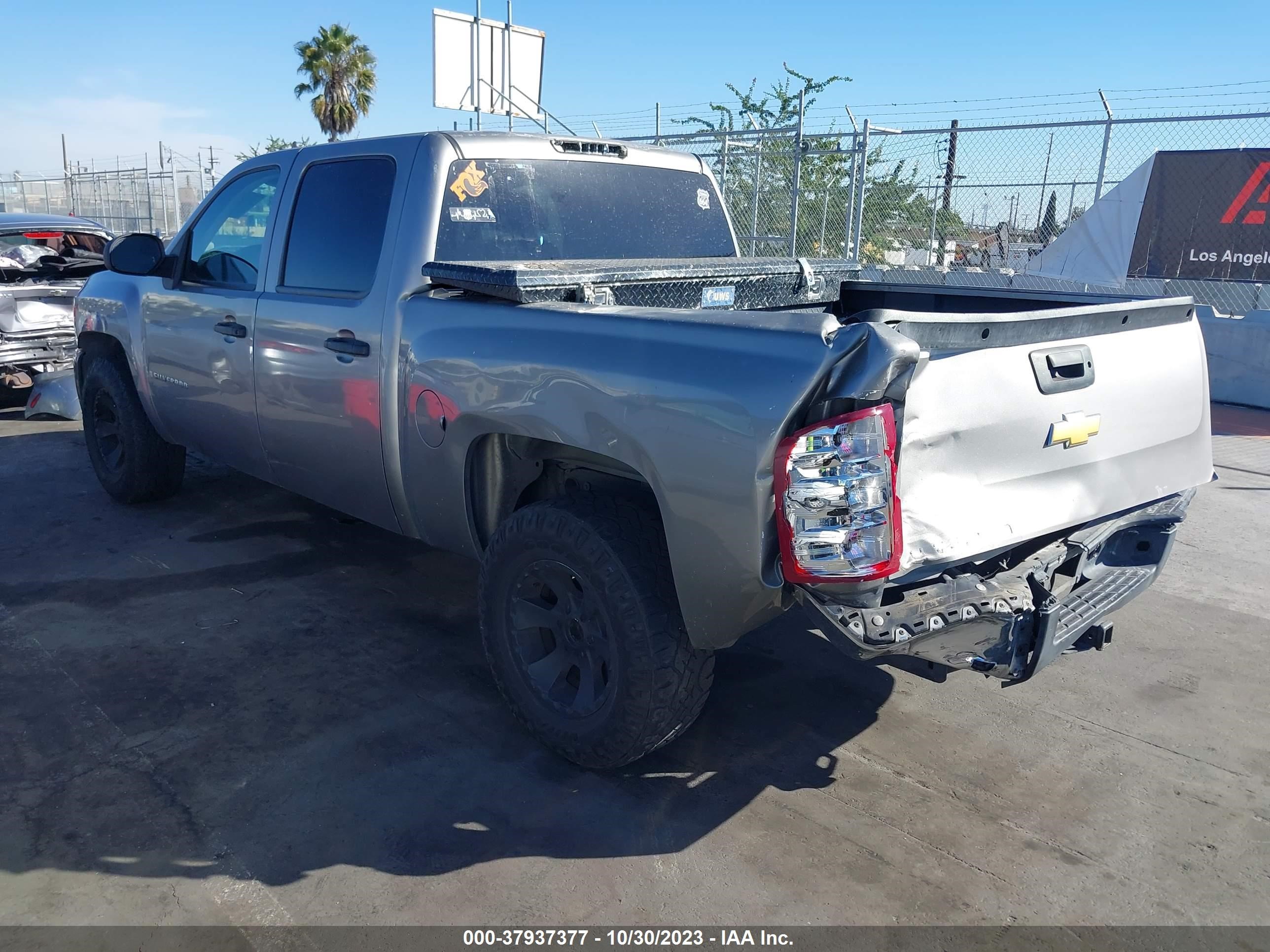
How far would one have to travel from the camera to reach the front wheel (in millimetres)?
2887

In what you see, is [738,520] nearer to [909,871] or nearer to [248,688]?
[909,871]

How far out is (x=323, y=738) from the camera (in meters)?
3.42

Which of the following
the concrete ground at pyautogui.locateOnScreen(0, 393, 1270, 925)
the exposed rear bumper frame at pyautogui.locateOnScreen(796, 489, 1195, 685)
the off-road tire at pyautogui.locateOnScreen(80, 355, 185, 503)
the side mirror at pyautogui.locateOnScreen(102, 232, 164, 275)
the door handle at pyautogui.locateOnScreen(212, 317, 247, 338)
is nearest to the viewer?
the exposed rear bumper frame at pyautogui.locateOnScreen(796, 489, 1195, 685)

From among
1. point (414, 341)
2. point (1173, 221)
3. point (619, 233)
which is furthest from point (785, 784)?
point (1173, 221)

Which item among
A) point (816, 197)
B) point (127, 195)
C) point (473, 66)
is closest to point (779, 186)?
point (816, 197)

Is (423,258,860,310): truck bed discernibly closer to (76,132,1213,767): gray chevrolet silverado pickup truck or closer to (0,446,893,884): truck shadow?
(76,132,1213,767): gray chevrolet silverado pickup truck

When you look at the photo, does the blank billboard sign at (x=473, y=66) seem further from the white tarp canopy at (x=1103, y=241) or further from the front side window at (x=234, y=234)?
the front side window at (x=234, y=234)

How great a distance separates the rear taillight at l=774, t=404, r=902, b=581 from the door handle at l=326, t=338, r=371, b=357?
6.38ft

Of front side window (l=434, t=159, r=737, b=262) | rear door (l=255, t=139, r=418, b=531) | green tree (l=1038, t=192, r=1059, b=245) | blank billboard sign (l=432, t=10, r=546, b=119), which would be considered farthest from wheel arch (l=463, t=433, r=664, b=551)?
blank billboard sign (l=432, t=10, r=546, b=119)

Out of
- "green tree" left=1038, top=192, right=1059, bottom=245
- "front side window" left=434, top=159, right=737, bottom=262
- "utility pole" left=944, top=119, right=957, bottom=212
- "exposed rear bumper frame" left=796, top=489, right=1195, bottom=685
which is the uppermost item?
"utility pole" left=944, top=119, right=957, bottom=212

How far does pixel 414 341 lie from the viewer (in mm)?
3533

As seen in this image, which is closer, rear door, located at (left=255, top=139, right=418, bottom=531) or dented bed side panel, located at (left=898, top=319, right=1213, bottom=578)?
dented bed side panel, located at (left=898, top=319, right=1213, bottom=578)

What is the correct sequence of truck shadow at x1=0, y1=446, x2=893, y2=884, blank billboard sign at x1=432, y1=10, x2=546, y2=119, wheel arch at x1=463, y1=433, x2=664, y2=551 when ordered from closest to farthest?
truck shadow at x1=0, y1=446, x2=893, y2=884 < wheel arch at x1=463, y1=433, x2=664, y2=551 < blank billboard sign at x1=432, y1=10, x2=546, y2=119

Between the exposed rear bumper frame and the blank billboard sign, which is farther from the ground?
the blank billboard sign
